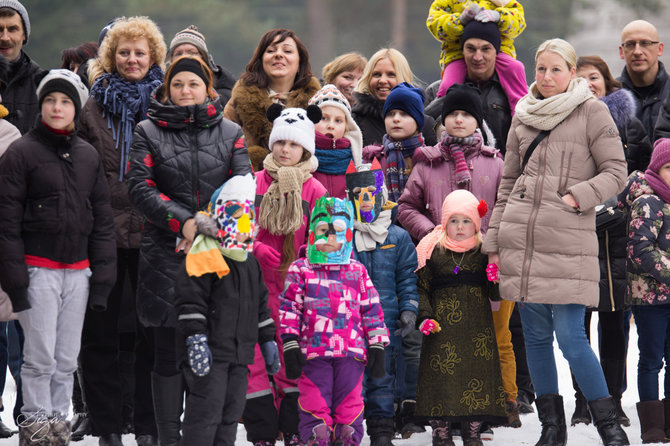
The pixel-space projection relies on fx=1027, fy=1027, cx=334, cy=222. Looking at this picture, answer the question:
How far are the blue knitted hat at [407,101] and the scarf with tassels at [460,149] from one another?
0.25 metres

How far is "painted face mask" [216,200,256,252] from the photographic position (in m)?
5.22

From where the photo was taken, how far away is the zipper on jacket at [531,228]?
5773 mm

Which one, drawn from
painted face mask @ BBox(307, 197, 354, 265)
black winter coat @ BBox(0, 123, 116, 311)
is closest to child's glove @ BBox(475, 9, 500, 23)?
painted face mask @ BBox(307, 197, 354, 265)

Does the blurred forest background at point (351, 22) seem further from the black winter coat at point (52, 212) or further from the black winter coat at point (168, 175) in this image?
the black winter coat at point (168, 175)

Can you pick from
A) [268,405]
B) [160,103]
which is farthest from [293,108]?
[268,405]

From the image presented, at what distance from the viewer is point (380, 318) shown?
575 centimetres

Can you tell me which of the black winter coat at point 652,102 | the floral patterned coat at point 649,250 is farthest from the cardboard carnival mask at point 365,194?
the black winter coat at point 652,102

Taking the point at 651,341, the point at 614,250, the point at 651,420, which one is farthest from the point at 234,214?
the point at 651,420

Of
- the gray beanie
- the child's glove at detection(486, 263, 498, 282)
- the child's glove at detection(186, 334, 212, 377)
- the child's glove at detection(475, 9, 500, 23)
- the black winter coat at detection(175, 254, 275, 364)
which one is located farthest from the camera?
the child's glove at detection(475, 9, 500, 23)

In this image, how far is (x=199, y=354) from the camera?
496cm

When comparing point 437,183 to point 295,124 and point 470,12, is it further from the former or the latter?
point 470,12

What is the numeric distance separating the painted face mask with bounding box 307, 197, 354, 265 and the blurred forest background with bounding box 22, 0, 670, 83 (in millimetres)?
24984

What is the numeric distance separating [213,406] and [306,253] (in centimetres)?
114

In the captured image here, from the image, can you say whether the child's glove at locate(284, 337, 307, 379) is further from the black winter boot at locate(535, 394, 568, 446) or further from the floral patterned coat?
the floral patterned coat
